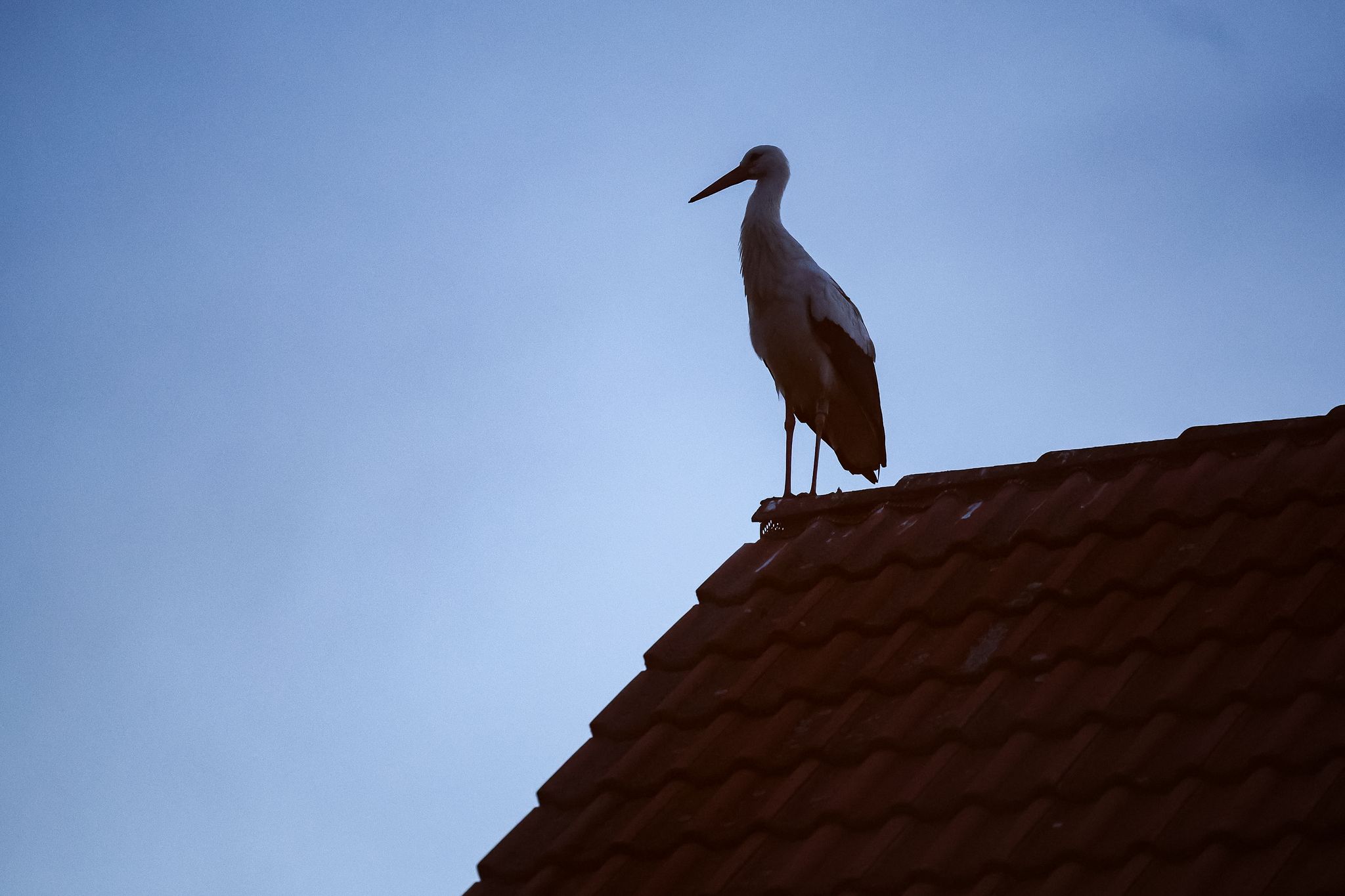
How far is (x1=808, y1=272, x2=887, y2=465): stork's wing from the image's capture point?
714 centimetres

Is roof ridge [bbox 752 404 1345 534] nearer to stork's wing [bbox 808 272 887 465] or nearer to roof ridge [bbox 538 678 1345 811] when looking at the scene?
roof ridge [bbox 538 678 1345 811]

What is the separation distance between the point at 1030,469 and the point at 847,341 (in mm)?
3363

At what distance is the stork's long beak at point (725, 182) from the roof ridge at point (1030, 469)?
173 inches

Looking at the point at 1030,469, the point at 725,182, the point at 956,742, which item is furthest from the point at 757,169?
the point at 956,742

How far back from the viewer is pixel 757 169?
26.3 feet

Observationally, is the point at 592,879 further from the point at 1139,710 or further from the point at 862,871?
the point at 1139,710

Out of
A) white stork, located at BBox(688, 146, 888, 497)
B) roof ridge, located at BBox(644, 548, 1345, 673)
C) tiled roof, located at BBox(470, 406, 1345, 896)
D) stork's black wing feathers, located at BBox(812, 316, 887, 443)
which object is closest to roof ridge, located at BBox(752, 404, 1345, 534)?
tiled roof, located at BBox(470, 406, 1345, 896)

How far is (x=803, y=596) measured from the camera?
3.63m

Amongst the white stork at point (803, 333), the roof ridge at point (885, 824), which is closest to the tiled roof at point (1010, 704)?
the roof ridge at point (885, 824)

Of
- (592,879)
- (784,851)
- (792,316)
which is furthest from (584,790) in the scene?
(792,316)

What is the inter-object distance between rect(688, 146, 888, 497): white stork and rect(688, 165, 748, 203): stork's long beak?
0.49 meters

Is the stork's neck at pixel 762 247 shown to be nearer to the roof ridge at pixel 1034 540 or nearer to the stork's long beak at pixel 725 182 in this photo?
the stork's long beak at pixel 725 182

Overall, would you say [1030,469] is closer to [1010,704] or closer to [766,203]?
[1010,704]

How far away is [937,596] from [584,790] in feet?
3.23
